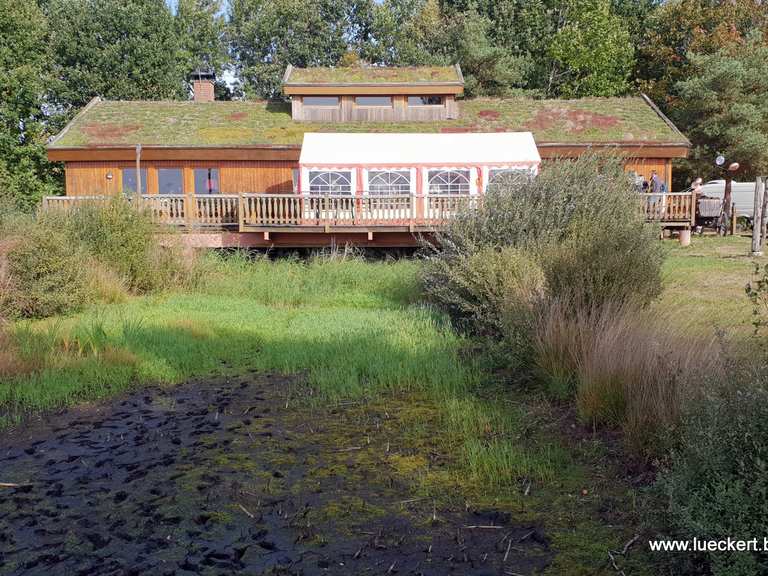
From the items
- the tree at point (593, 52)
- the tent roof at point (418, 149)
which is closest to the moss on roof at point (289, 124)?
the tent roof at point (418, 149)

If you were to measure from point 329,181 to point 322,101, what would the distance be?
20.8ft

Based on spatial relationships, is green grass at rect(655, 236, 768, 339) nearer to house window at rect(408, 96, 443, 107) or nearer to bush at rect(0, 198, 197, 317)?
bush at rect(0, 198, 197, 317)

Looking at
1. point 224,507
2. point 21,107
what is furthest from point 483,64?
point 224,507

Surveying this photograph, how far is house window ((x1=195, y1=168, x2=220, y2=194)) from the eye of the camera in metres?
24.4

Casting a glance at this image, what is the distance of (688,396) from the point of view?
4.54 metres

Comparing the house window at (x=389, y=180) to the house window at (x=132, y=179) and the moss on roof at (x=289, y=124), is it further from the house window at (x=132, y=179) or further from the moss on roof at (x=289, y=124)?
the house window at (x=132, y=179)

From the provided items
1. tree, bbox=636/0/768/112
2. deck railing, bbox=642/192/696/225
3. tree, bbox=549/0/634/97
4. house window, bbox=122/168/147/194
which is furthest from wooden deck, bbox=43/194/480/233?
tree, bbox=549/0/634/97

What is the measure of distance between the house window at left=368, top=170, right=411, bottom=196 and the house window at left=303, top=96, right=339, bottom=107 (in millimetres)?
6174

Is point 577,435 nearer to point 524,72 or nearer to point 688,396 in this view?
point 688,396

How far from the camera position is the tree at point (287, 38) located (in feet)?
155

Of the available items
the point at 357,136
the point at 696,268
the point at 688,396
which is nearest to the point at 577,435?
the point at 688,396

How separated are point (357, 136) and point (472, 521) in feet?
65.1

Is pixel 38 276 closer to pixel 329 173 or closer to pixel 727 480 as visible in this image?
pixel 727 480

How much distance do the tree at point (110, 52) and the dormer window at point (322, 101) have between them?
13.6 m
